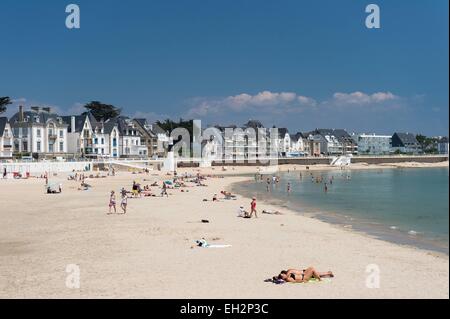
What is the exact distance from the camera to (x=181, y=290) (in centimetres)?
1134

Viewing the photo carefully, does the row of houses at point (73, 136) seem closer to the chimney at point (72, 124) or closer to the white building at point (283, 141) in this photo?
the chimney at point (72, 124)

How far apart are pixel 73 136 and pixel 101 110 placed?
1221 inches

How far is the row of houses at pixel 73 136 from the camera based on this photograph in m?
72.5

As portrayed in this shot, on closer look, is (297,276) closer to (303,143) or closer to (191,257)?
(191,257)

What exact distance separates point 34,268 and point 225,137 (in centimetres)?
11226

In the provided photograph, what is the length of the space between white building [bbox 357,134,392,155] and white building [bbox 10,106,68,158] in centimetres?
13711

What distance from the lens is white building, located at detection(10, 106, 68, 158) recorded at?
72.6 meters

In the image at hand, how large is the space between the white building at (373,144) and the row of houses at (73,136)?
107 m

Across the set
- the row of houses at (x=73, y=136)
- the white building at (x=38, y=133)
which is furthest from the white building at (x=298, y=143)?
the white building at (x=38, y=133)

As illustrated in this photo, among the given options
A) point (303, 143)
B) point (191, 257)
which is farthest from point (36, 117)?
point (303, 143)

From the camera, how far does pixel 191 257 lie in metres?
15.1

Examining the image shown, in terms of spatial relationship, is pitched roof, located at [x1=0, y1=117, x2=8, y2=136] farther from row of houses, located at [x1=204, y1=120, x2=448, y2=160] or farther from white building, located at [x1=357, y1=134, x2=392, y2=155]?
white building, located at [x1=357, y1=134, x2=392, y2=155]

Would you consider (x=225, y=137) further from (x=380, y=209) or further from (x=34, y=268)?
(x=34, y=268)
